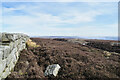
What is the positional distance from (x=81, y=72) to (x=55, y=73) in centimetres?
220

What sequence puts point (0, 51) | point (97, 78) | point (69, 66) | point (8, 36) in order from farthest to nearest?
point (69, 66), point (97, 78), point (8, 36), point (0, 51)

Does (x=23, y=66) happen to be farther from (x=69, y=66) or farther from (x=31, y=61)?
(x=69, y=66)

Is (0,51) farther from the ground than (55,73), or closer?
farther from the ground

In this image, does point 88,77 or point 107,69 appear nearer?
point 88,77

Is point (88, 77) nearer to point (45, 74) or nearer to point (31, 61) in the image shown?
point (45, 74)

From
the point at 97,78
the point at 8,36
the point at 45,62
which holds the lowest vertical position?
the point at 97,78

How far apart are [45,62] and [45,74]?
2104mm

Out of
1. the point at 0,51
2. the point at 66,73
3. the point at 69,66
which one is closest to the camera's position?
the point at 0,51

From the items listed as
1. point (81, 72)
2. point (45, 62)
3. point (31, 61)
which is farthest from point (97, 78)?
point (31, 61)

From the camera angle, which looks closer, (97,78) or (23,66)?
(97,78)

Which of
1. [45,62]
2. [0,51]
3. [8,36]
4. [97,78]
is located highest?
[8,36]

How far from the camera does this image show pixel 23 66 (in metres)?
8.47

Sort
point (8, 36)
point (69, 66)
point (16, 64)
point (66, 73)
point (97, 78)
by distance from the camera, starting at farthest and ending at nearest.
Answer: point (69, 66)
point (16, 64)
point (66, 73)
point (97, 78)
point (8, 36)

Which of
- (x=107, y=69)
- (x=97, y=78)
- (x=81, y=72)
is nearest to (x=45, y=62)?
(x=81, y=72)
